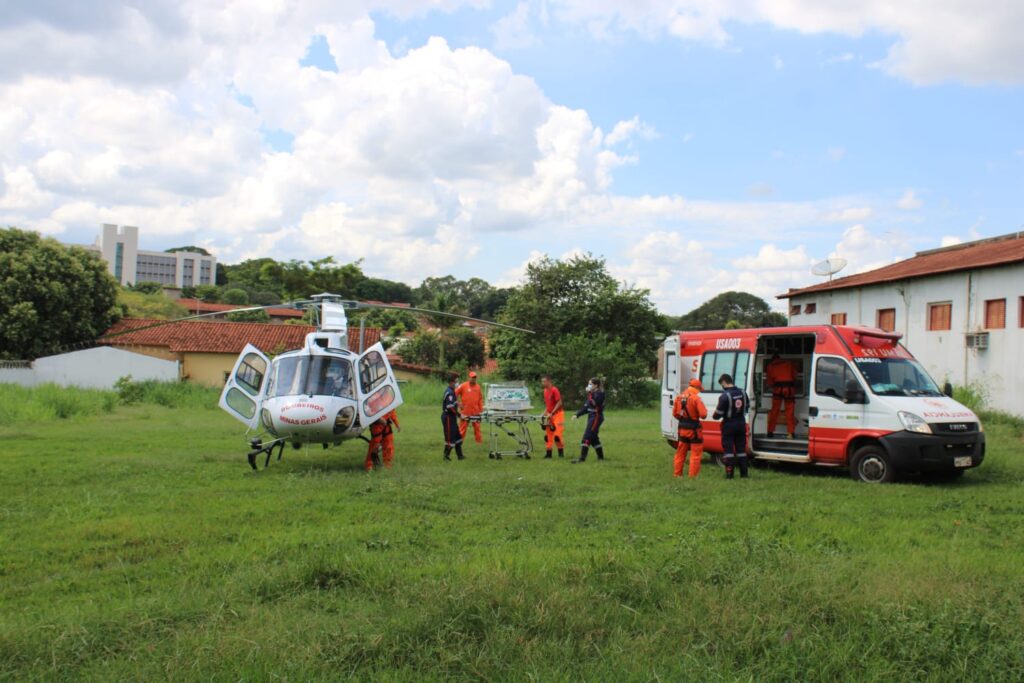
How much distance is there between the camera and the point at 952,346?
2630cm

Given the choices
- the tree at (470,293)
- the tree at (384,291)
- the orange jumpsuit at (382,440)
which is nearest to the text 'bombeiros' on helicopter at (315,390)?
the orange jumpsuit at (382,440)

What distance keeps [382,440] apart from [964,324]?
790 inches

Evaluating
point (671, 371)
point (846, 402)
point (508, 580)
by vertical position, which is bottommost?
point (508, 580)

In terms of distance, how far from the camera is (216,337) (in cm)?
4978

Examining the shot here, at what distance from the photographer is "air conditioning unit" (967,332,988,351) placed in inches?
978

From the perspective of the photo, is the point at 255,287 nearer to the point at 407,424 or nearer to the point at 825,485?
the point at 407,424

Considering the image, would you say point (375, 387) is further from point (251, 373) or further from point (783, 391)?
point (783, 391)

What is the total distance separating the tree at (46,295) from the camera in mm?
41469

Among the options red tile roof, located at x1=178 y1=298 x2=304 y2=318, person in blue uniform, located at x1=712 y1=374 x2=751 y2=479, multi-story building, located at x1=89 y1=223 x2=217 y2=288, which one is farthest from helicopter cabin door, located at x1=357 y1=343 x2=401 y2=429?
multi-story building, located at x1=89 y1=223 x2=217 y2=288

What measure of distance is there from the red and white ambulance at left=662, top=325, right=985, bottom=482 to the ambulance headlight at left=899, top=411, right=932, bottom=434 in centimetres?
1

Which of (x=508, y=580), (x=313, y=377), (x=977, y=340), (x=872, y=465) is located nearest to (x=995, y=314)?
(x=977, y=340)

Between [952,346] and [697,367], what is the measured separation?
15574 millimetres

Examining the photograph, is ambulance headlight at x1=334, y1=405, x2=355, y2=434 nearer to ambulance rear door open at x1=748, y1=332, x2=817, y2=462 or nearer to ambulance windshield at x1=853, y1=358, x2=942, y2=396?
ambulance rear door open at x1=748, y1=332, x2=817, y2=462

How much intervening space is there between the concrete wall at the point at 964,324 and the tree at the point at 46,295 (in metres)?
38.7
